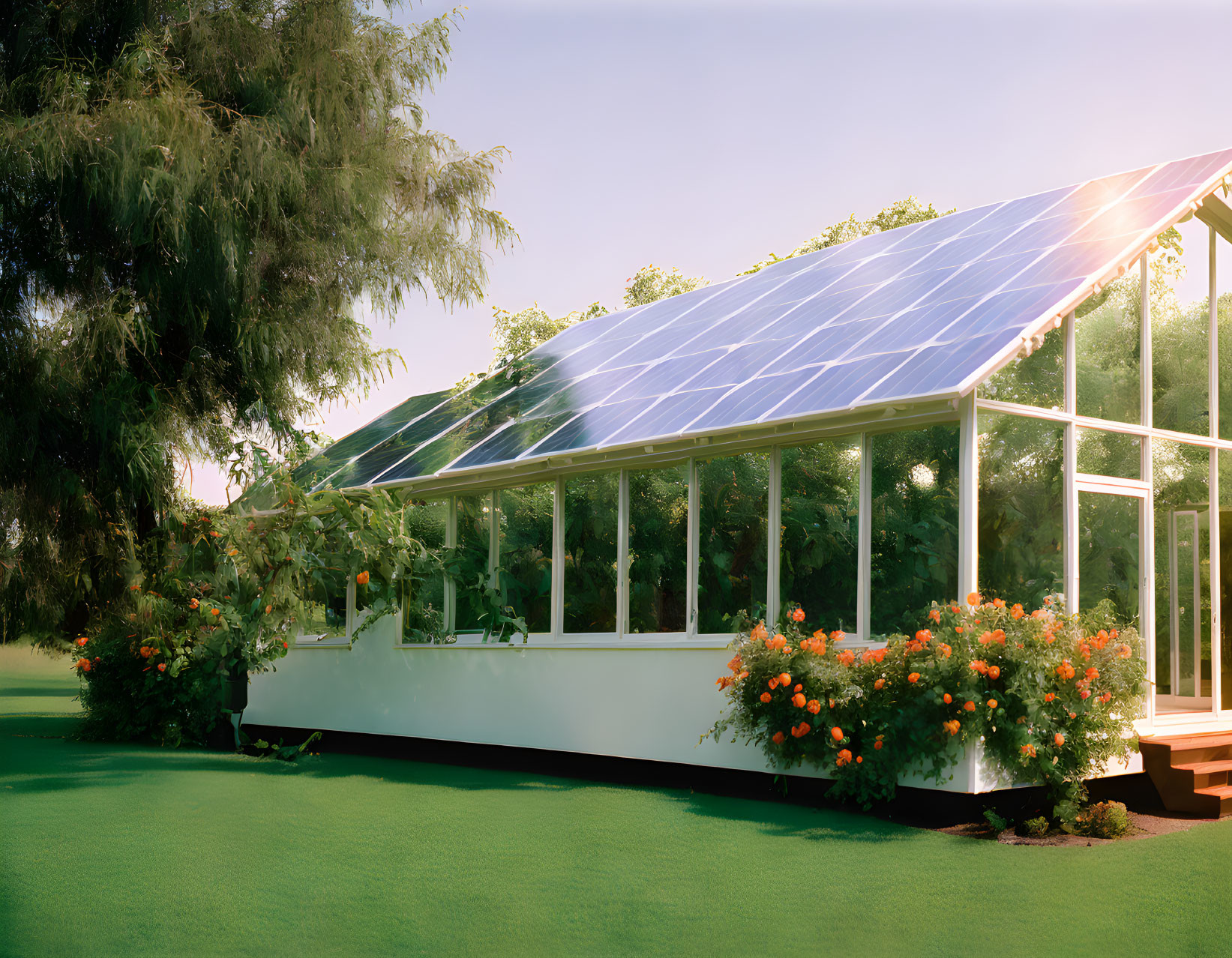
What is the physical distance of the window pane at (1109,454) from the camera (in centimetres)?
933

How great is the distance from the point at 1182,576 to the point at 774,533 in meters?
3.86

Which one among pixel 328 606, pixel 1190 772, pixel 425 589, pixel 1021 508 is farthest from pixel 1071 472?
pixel 328 606

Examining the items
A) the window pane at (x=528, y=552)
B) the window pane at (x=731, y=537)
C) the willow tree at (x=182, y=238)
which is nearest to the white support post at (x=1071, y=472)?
the window pane at (x=731, y=537)

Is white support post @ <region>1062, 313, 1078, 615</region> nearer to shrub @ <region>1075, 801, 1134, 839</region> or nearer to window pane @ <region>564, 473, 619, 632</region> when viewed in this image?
shrub @ <region>1075, 801, 1134, 839</region>

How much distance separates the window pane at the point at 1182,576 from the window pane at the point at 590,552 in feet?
16.3

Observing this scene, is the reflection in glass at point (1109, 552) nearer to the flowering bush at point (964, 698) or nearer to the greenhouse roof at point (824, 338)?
the flowering bush at point (964, 698)

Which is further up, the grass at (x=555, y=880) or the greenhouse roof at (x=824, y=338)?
the greenhouse roof at (x=824, y=338)

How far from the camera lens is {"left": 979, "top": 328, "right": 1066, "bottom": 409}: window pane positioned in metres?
8.62

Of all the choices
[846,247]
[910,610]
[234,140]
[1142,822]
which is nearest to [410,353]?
[234,140]

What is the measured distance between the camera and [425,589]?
42.4 ft

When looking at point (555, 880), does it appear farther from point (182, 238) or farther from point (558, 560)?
point (182, 238)

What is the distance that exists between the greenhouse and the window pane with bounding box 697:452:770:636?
2cm

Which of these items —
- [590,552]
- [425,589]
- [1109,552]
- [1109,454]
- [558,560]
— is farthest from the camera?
[425,589]

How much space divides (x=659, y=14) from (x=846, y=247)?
653 centimetres
